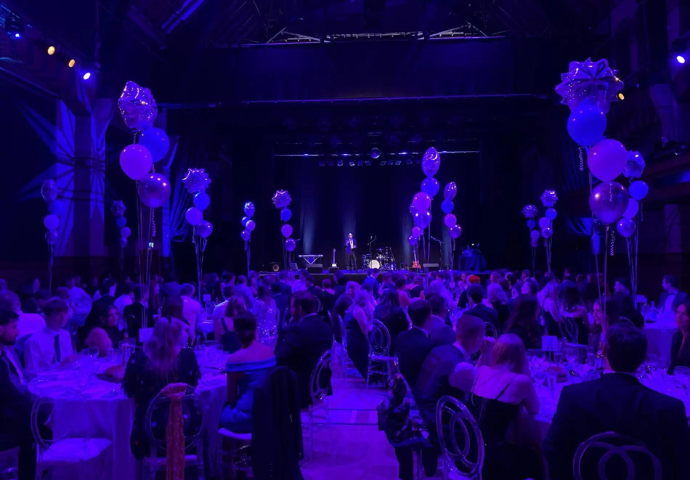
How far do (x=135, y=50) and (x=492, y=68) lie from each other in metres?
8.38

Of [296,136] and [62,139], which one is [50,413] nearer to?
[62,139]

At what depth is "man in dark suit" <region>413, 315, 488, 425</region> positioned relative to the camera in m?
3.37

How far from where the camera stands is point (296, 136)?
17000 mm

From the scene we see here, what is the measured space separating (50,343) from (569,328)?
4.88 m

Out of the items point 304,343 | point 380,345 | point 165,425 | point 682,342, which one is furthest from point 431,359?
point 380,345

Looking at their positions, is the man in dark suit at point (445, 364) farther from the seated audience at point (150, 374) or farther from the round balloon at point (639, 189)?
the round balloon at point (639, 189)

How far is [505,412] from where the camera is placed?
8.75ft

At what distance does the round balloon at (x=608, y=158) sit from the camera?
5012mm

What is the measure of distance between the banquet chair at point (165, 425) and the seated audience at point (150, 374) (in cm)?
5

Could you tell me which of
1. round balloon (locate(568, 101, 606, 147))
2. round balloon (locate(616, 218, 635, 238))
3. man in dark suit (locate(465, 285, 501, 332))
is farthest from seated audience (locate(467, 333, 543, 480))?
round balloon (locate(616, 218, 635, 238))

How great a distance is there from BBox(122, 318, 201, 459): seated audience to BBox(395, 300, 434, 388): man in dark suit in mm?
1647

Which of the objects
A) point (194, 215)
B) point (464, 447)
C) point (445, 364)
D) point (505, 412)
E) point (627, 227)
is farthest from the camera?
point (194, 215)

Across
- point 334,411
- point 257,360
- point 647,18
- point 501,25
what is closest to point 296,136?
point 501,25

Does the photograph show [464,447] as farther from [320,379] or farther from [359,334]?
[359,334]
